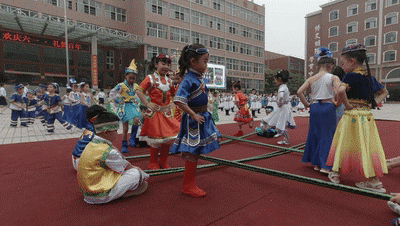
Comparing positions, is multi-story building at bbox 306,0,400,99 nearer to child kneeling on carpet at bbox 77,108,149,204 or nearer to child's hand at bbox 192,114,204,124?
child's hand at bbox 192,114,204,124

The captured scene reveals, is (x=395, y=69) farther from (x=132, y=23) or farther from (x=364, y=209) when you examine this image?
(x=364, y=209)

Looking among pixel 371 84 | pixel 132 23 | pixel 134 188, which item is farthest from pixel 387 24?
pixel 134 188

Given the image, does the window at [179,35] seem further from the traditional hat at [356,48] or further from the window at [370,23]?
the traditional hat at [356,48]

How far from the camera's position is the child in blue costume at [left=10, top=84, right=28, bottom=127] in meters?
8.84

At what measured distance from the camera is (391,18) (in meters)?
34.6

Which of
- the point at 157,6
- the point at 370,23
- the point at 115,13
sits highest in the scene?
the point at 157,6

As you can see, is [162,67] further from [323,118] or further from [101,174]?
[323,118]

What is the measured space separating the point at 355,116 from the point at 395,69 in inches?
1648

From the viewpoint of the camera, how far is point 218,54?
36562 millimetres

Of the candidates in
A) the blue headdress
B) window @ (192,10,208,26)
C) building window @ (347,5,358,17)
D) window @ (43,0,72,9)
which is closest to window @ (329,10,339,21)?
building window @ (347,5,358,17)

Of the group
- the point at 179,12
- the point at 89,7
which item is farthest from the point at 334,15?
the point at 89,7

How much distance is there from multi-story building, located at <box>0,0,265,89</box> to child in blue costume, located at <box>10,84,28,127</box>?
1481cm

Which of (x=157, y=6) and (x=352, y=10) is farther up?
(x=352, y=10)

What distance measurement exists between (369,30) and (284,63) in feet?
80.0
